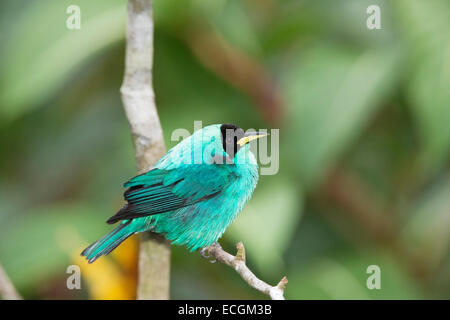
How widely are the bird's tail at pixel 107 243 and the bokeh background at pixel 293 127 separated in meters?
0.77

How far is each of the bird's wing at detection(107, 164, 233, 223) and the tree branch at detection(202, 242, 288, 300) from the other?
8.5 inches

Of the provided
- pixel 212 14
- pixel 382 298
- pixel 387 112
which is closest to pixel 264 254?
pixel 382 298

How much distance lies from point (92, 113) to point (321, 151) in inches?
99.5

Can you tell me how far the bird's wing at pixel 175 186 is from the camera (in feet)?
7.80

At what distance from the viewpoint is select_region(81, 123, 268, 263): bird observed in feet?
7.95

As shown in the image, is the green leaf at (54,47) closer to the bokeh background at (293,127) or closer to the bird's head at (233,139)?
the bokeh background at (293,127)

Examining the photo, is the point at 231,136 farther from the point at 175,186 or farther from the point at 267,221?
the point at 267,221

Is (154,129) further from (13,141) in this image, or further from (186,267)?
(13,141)

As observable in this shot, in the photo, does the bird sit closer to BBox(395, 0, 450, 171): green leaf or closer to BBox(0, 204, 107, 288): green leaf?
BBox(0, 204, 107, 288): green leaf

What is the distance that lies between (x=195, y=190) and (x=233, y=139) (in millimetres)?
337

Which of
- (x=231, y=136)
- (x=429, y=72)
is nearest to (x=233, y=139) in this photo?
(x=231, y=136)

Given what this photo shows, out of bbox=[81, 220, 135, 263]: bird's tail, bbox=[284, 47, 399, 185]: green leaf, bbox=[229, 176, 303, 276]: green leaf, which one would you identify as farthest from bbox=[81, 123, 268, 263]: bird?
bbox=[284, 47, 399, 185]: green leaf

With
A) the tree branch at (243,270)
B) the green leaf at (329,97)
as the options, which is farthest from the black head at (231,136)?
the green leaf at (329,97)

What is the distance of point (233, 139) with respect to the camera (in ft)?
7.67
